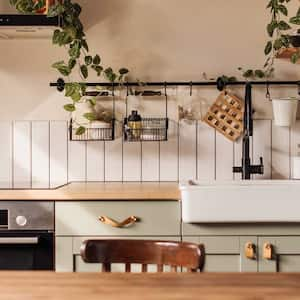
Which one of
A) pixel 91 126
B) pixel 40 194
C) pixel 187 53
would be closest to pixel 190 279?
pixel 40 194

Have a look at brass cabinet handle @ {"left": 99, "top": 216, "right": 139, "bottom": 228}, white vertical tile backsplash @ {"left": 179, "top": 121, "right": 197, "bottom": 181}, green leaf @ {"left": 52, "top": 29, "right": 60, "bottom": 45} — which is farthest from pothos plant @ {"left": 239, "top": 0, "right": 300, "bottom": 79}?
brass cabinet handle @ {"left": 99, "top": 216, "right": 139, "bottom": 228}

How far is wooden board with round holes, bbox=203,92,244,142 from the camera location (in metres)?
Answer: 3.21

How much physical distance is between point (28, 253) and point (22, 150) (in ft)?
2.66

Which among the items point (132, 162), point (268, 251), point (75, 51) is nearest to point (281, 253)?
point (268, 251)

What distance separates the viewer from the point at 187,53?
3.25 meters

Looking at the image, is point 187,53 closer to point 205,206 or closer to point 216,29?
point 216,29

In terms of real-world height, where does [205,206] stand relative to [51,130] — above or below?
below

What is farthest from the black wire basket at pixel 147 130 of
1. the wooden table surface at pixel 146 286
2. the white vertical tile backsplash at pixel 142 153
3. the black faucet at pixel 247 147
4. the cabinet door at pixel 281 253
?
the wooden table surface at pixel 146 286

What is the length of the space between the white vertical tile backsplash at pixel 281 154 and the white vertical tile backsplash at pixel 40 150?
1145mm

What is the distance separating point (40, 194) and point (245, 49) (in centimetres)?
131

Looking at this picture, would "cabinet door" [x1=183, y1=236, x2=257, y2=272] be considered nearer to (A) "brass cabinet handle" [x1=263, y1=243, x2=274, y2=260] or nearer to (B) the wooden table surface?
(A) "brass cabinet handle" [x1=263, y1=243, x2=274, y2=260]

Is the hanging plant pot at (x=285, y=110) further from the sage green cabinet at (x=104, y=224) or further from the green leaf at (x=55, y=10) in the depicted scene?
the green leaf at (x=55, y=10)

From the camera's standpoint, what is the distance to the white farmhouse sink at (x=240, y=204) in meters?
2.52

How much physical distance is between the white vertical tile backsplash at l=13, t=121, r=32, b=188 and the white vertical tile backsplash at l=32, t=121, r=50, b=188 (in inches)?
1.0
